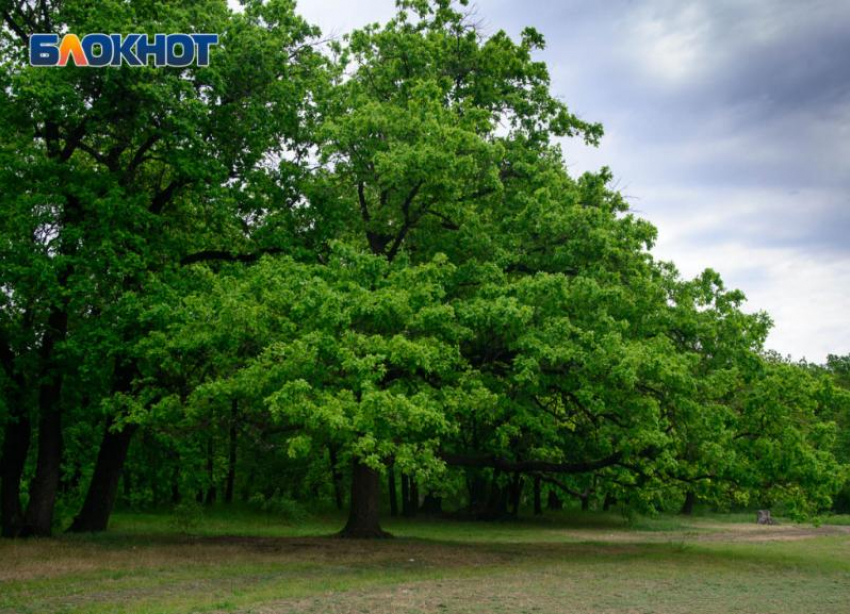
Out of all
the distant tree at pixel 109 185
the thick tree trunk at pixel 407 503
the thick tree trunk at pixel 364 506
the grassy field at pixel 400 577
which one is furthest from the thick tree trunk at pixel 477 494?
the distant tree at pixel 109 185

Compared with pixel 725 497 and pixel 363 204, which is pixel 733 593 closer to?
pixel 725 497

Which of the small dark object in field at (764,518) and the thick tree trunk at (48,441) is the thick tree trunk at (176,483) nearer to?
the thick tree trunk at (48,441)

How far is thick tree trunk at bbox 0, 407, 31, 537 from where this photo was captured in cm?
2542

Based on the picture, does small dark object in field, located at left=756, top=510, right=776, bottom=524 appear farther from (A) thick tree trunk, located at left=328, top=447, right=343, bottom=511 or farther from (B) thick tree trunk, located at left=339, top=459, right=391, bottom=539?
(B) thick tree trunk, located at left=339, top=459, right=391, bottom=539

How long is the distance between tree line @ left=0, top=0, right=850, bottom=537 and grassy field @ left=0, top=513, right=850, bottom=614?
2.49 m

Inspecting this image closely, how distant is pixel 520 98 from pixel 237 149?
35.1ft

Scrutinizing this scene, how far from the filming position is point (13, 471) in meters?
26.6

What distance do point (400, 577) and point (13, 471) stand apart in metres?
16.4

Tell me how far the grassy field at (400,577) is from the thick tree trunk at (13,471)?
238 centimetres

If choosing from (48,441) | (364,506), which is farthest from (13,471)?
(364,506)

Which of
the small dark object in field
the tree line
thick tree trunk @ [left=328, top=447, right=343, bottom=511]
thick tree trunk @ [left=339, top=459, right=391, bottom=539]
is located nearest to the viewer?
the tree line

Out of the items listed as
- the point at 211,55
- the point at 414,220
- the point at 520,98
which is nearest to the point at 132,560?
the point at 414,220

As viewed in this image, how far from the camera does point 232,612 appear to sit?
41.8ft

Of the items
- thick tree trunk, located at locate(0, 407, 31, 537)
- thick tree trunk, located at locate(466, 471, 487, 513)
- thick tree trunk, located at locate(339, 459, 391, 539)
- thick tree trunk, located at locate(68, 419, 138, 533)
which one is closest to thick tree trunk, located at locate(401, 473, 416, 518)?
thick tree trunk, located at locate(466, 471, 487, 513)
